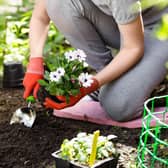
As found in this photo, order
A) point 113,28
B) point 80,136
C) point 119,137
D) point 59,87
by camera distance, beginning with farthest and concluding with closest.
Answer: point 113,28
point 119,137
point 59,87
point 80,136

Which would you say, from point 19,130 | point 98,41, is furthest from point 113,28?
point 19,130

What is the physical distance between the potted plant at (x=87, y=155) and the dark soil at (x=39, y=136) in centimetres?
26

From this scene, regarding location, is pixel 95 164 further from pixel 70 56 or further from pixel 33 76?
pixel 33 76

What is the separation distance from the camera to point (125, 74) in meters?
2.12

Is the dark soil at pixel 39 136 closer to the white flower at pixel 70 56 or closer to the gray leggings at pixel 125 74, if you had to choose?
the gray leggings at pixel 125 74

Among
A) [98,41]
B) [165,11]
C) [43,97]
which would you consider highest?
[165,11]

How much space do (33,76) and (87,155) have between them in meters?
0.67

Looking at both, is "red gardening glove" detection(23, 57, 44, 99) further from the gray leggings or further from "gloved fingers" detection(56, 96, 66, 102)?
the gray leggings

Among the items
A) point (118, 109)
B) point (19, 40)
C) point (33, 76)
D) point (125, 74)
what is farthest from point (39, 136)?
point (19, 40)

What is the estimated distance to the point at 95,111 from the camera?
230 centimetres

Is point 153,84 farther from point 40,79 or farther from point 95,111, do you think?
point 40,79

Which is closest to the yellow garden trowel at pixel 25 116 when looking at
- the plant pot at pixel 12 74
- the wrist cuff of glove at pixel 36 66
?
the wrist cuff of glove at pixel 36 66

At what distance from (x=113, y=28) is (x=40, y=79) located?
447 millimetres

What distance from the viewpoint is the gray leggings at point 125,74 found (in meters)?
2.11
